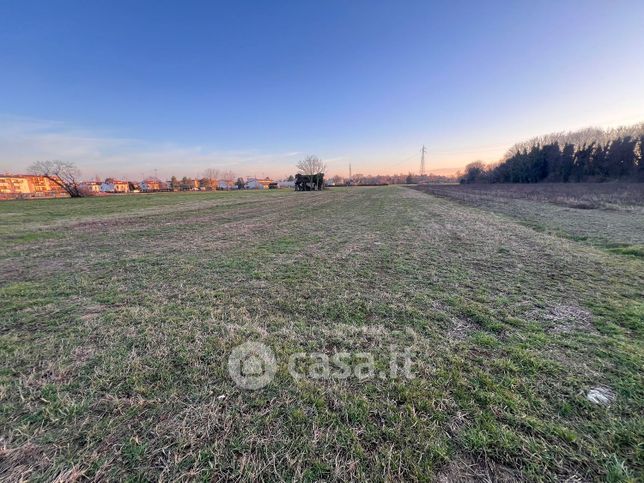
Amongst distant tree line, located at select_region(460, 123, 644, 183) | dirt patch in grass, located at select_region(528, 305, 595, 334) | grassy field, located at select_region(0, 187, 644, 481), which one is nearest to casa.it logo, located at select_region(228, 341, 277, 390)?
grassy field, located at select_region(0, 187, 644, 481)

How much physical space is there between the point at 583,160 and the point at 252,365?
232 feet

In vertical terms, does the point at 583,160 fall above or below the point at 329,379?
above

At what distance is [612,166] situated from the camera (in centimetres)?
4341

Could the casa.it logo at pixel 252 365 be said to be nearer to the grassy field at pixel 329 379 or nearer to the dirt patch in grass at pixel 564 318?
the grassy field at pixel 329 379

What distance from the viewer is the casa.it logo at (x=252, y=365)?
7.75 feet

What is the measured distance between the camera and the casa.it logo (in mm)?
2363

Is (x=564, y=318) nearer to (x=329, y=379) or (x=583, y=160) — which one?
(x=329, y=379)

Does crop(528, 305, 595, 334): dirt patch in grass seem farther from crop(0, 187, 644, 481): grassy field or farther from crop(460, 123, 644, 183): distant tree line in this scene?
crop(460, 123, 644, 183): distant tree line

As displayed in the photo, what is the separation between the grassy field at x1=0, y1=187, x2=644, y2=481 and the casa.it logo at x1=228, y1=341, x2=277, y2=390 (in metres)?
0.08

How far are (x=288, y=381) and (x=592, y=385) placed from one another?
2.70 meters

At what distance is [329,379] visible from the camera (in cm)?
238

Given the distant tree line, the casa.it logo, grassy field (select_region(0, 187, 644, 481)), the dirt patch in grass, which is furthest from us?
the distant tree line

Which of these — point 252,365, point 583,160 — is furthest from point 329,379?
point 583,160

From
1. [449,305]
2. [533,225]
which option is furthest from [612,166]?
[449,305]
